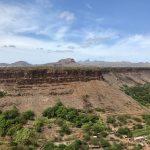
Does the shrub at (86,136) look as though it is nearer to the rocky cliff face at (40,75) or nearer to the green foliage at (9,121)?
the green foliage at (9,121)

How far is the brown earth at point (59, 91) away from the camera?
6034 centimetres

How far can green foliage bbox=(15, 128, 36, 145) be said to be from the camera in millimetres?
45575

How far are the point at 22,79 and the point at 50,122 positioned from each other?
12307 millimetres

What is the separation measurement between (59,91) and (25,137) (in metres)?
18.7

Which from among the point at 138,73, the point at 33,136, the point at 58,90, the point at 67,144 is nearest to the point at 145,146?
the point at 67,144

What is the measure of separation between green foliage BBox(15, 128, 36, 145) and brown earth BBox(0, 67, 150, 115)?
9.58 meters

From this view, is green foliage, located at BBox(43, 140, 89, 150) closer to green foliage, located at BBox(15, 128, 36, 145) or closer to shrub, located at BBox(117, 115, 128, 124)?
green foliage, located at BBox(15, 128, 36, 145)

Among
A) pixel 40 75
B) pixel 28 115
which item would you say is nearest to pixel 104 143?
pixel 28 115

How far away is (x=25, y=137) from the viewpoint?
151ft

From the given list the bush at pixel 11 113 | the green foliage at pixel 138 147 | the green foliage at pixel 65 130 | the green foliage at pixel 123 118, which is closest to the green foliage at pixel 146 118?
the green foliage at pixel 123 118

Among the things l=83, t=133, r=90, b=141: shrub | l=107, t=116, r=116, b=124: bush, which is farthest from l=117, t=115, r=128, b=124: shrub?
l=83, t=133, r=90, b=141: shrub

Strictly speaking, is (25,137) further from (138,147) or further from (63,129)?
(138,147)

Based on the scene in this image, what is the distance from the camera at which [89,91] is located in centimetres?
6712

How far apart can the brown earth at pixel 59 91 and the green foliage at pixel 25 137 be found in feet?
31.4
